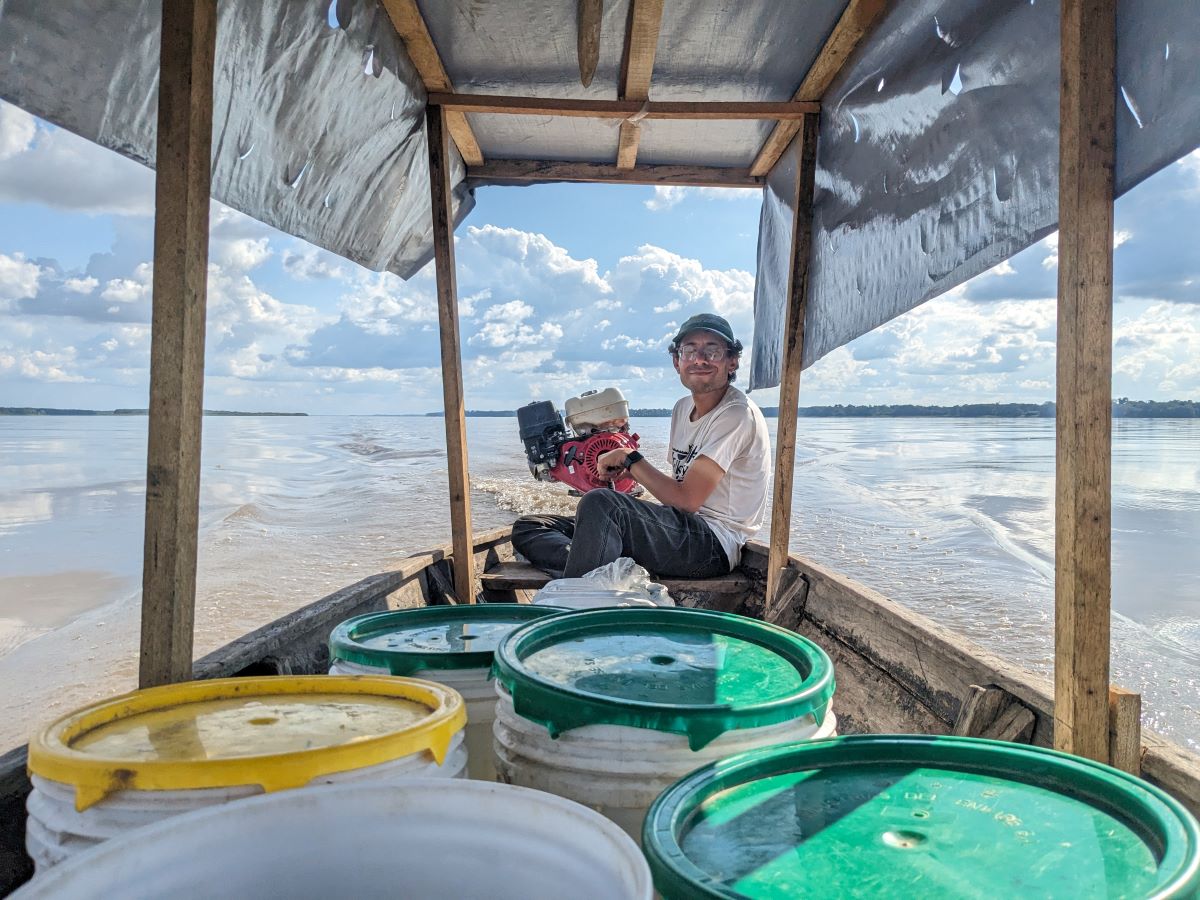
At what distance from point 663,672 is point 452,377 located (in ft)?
8.67

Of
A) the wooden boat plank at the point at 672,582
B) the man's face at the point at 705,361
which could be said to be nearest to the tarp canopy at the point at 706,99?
the man's face at the point at 705,361

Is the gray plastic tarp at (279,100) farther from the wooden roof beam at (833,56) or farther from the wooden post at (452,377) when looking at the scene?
the wooden roof beam at (833,56)

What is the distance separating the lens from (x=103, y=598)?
814 centimetres

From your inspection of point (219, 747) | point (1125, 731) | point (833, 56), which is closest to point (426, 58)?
point (833, 56)

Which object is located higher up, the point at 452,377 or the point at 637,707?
the point at 452,377

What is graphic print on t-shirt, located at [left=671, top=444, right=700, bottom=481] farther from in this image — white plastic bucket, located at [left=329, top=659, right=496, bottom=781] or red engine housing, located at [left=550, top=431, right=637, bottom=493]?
white plastic bucket, located at [left=329, top=659, right=496, bottom=781]

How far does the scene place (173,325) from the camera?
1.65 meters

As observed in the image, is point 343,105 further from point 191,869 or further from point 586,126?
point 191,869

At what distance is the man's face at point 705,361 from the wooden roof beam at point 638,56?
961mm

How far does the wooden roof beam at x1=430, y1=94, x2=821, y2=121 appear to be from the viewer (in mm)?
3508

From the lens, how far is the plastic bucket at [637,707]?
1.21 m

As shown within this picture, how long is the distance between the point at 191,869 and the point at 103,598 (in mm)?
8521

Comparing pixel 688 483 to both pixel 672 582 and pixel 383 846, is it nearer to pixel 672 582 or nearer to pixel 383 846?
pixel 672 582

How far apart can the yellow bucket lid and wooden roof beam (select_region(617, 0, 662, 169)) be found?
2.37 meters
